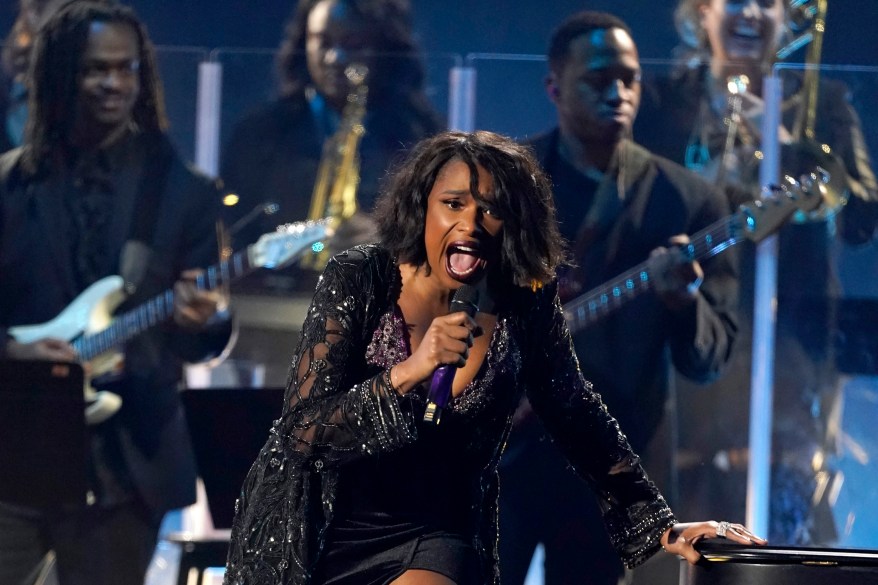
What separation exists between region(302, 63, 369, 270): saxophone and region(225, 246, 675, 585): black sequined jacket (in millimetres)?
2198

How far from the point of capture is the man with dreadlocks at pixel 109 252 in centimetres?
457

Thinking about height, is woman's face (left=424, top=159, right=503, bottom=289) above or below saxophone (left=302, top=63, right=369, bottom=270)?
below

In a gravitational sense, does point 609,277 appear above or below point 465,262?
above

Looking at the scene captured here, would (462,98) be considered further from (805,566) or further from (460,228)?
(805,566)

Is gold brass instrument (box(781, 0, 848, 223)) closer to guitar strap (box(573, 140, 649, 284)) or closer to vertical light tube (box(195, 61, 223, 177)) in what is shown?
guitar strap (box(573, 140, 649, 284))

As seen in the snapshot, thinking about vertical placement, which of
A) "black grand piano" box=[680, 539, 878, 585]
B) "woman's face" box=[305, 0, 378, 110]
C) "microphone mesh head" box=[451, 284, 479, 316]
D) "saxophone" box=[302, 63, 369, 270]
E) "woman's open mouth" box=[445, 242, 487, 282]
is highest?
"woman's face" box=[305, 0, 378, 110]

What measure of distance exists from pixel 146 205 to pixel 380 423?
2.91 m

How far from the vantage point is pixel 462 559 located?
2.30 meters

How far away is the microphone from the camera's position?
1.95m

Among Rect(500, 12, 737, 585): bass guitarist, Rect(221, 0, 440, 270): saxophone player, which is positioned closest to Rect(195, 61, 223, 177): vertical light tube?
Rect(221, 0, 440, 270): saxophone player

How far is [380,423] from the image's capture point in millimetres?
2064

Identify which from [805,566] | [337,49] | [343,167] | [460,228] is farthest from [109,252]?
[805,566]

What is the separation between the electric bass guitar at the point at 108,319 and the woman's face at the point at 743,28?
5.81 feet

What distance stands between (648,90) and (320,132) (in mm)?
1348
